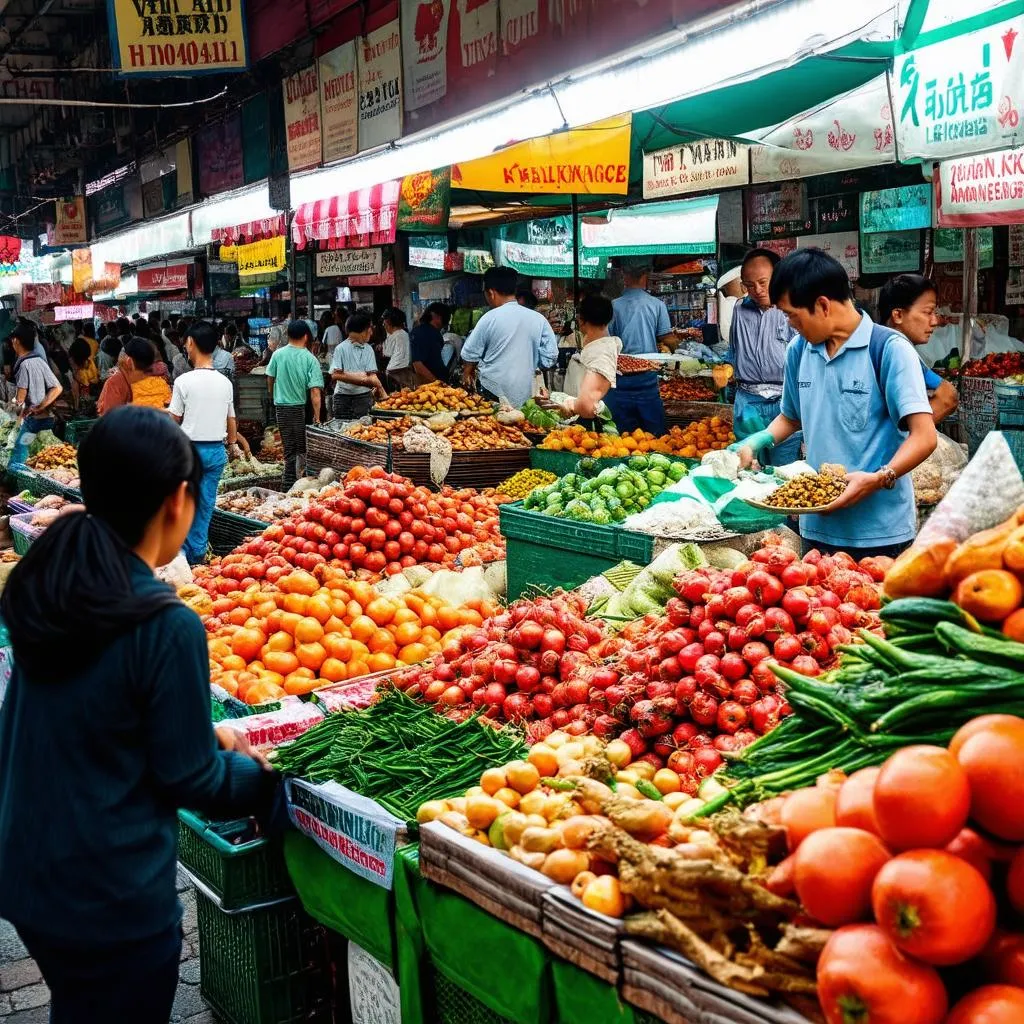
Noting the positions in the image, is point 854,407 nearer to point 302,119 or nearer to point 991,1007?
point 991,1007

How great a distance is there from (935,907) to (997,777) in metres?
0.24

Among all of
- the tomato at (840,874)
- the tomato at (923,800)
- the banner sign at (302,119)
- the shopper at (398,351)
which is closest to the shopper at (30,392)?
the shopper at (398,351)

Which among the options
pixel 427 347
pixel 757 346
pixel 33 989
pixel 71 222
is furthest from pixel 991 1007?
pixel 71 222

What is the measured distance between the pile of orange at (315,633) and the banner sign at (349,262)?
9.93m

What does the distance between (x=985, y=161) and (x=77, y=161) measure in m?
17.9

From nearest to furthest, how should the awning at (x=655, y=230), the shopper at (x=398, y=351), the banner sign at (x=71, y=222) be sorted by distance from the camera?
the awning at (x=655, y=230)
the shopper at (x=398, y=351)
the banner sign at (x=71, y=222)

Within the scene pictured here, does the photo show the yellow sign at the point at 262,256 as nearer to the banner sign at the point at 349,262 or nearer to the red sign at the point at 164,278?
the banner sign at the point at 349,262

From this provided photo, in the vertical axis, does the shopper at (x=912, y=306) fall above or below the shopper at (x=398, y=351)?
above

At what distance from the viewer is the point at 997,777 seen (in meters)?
1.74

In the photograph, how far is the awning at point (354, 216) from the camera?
9.24 meters

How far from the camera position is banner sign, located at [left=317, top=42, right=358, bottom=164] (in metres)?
9.54

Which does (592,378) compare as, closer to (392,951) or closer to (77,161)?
(392,951)

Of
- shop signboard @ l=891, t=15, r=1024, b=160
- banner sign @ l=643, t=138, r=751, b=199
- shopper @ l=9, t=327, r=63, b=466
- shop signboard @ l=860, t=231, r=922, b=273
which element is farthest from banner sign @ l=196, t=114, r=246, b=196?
shop signboard @ l=891, t=15, r=1024, b=160

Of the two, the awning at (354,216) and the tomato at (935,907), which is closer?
the tomato at (935,907)
